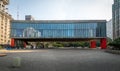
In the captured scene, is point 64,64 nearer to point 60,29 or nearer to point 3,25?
point 60,29

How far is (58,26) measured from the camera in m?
88.7

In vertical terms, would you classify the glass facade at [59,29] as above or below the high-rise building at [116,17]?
below

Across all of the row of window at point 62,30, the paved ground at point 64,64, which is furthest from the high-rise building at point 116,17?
the paved ground at point 64,64

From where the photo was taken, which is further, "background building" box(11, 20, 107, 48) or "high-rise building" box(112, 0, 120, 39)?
"high-rise building" box(112, 0, 120, 39)

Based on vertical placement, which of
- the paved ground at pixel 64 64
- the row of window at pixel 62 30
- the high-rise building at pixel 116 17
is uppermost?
the high-rise building at pixel 116 17

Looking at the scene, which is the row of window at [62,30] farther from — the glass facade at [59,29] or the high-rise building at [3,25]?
the high-rise building at [3,25]

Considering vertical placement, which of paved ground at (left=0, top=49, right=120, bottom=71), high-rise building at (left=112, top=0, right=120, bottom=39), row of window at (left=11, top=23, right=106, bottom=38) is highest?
Result: high-rise building at (left=112, top=0, right=120, bottom=39)

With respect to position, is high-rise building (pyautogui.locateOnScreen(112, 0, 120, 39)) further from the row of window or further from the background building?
the row of window

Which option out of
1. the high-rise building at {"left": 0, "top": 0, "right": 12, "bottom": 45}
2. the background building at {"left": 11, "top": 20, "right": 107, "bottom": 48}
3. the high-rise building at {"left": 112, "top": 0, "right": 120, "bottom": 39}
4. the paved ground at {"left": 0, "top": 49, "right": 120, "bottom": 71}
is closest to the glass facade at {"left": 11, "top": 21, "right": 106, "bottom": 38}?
the background building at {"left": 11, "top": 20, "right": 107, "bottom": 48}

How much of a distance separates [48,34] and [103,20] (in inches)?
884

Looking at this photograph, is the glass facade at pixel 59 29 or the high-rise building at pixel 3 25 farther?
the high-rise building at pixel 3 25

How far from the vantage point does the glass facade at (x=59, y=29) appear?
87438mm

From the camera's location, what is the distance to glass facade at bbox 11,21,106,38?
8744 centimetres

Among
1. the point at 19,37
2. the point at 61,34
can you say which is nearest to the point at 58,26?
the point at 61,34
